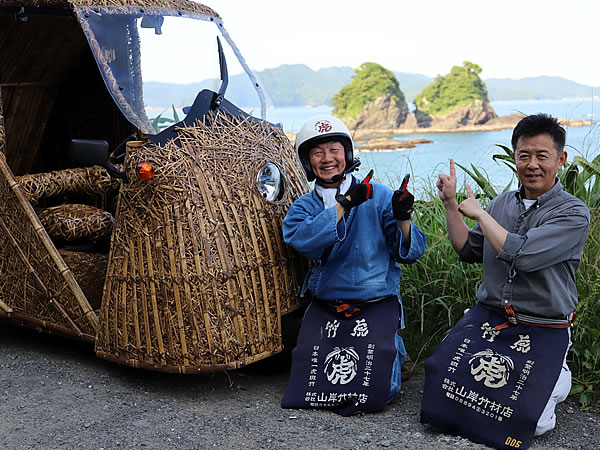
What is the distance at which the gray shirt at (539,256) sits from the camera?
343 centimetres

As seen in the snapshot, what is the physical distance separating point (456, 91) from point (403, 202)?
16.6m

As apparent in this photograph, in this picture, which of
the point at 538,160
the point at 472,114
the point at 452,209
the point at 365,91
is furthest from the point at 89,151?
the point at 365,91

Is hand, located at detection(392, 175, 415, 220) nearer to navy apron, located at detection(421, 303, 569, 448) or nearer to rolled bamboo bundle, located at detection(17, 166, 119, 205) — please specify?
navy apron, located at detection(421, 303, 569, 448)

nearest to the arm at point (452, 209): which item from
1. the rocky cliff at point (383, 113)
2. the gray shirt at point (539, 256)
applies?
the gray shirt at point (539, 256)

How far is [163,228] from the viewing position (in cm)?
381

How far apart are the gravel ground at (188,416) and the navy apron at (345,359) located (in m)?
0.08

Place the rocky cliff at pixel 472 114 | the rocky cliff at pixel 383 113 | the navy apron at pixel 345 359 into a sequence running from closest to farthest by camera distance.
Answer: the navy apron at pixel 345 359, the rocky cliff at pixel 472 114, the rocky cliff at pixel 383 113

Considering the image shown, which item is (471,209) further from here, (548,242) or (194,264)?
(194,264)

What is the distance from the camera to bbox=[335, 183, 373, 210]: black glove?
3.74 meters

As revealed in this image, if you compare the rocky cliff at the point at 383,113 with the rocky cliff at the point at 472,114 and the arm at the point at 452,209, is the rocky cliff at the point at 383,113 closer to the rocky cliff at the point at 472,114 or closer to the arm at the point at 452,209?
the rocky cliff at the point at 472,114

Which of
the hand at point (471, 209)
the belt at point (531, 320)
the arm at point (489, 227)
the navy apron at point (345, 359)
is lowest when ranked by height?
the navy apron at point (345, 359)

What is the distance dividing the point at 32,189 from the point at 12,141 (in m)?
1.42

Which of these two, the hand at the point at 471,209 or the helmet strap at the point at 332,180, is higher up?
the helmet strap at the point at 332,180

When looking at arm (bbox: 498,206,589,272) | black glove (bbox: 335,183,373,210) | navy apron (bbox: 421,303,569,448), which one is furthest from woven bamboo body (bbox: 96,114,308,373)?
arm (bbox: 498,206,589,272)
